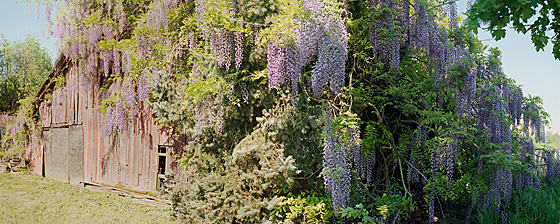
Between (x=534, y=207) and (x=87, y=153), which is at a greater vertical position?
(x=87, y=153)

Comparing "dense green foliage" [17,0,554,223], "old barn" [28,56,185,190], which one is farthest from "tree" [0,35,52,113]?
"dense green foliage" [17,0,554,223]

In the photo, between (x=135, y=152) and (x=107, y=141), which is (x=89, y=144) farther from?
(x=135, y=152)

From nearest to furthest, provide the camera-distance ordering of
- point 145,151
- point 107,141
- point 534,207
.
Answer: point 534,207
point 145,151
point 107,141

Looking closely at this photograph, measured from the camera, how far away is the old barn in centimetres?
676

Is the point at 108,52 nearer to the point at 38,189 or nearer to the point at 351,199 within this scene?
the point at 38,189

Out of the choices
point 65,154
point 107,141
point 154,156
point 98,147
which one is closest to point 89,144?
point 98,147

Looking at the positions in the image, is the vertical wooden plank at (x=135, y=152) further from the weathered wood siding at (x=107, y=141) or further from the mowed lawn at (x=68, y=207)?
the mowed lawn at (x=68, y=207)

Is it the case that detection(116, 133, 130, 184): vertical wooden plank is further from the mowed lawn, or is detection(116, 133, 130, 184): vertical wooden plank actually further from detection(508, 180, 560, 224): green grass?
detection(508, 180, 560, 224): green grass

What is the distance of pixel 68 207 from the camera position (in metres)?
6.52

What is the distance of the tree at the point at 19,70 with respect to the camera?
17141mm

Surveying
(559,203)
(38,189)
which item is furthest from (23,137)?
(559,203)

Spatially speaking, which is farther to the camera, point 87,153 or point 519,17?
point 87,153

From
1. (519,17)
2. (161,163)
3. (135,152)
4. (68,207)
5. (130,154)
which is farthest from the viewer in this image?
(130,154)

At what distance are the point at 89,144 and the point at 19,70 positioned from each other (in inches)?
469
